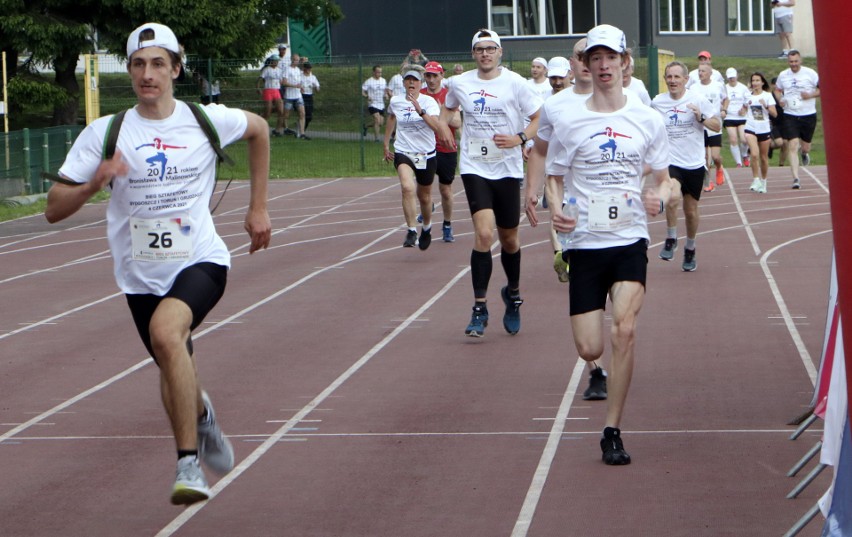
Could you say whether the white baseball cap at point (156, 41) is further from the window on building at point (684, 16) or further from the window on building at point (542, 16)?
the window on building at point (684, 16)

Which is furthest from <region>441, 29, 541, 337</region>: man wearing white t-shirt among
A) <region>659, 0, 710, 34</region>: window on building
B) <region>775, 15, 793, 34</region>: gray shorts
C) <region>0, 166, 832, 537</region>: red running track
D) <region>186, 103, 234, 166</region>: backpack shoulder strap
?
<region>659, 0, 710, 34</region>: window on building

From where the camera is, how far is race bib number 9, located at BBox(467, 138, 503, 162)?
11.0 m

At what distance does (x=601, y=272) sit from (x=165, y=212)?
7.67ft

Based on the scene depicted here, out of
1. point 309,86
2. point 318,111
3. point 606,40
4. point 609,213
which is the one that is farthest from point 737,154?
point 606,40

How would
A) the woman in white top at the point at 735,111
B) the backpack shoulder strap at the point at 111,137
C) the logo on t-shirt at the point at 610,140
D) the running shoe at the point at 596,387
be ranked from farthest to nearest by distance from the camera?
the woman in white top at the point at 735,111 → the running shoe at the point at 596,387 → the logo on t-shirt at the point at 610,140 → the backpack shoulder strap at the point at 111,137

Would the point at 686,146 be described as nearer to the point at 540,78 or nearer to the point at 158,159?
the point at 540,78

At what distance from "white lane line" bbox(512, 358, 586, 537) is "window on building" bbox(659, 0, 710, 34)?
39090 millimetres

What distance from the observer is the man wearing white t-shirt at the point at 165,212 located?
599 cm

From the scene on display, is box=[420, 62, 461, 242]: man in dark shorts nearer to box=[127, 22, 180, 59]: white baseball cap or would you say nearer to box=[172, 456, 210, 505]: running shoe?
box=[127, 22, 180, 59]: white baseball cap

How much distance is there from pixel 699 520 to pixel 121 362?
5.39 meters

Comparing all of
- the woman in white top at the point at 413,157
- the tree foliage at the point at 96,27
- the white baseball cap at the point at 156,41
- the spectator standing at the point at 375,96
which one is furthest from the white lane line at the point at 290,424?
the tree foliage at the point at 96,27

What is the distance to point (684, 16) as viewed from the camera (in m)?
47.8

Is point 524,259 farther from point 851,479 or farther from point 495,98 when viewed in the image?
point 851,479

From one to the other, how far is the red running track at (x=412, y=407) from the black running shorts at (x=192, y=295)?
2.78ft
